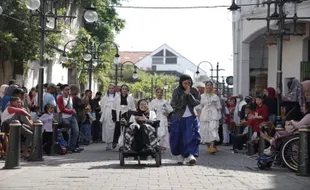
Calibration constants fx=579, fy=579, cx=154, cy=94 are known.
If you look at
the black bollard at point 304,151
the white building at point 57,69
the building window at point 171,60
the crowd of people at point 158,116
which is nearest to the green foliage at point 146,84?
the building window at point 171,60

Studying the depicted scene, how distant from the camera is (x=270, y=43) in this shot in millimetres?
25312

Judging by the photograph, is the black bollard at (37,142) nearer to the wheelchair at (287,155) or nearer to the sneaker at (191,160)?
the sneaker at (191,160)

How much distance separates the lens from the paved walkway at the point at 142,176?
29.7ft

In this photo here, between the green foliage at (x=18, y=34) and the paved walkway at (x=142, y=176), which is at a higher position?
the green foliage at (x=18, y=34)

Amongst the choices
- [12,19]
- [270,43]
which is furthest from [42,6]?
[270,43]

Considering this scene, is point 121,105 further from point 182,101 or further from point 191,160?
point 191,160

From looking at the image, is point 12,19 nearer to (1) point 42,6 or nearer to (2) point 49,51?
(2) point 49,51

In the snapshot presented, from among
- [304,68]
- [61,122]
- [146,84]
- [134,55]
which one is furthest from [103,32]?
[134,55]

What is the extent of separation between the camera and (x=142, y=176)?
33.6ft

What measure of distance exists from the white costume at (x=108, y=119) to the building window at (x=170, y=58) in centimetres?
8686

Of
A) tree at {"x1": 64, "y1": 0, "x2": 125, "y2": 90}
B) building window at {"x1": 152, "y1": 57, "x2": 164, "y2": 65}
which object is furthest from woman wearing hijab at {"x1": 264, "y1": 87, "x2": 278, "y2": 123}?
building window at {"x1": 152, "y1": 57, "x2": 164, "y2": 65}

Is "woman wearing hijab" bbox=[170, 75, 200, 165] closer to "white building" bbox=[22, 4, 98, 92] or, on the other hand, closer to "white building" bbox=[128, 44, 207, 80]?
"white building" bbox=[22, 4, 98, 92]

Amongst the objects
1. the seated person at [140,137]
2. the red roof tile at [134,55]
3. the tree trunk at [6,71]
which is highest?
the red roof tile at [134,55]

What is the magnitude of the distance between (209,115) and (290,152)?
507 cm
